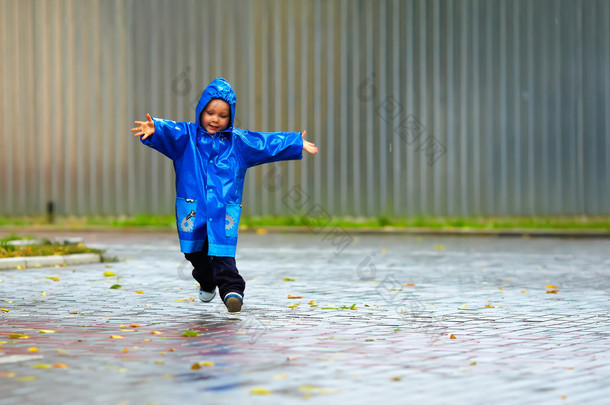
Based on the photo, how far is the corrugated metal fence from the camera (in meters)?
20.5

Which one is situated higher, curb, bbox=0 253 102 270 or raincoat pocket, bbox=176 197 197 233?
raincoat pocket, bbox=176 197 197 233

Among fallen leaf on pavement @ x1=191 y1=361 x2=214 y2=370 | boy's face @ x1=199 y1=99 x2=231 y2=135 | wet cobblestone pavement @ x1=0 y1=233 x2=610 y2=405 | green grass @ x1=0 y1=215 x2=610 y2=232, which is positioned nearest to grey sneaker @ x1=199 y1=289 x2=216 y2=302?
wet cobblestone pavement @ x1=0 y1=233 x2=610 y2=405

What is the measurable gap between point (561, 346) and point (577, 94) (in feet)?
49.1

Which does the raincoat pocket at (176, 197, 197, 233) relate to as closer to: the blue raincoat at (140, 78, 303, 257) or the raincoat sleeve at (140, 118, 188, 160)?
the blue raincoat at (140, 78, 303, 257)

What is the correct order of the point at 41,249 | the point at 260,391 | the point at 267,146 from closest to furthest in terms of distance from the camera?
the point at 260,391
the point at 267,146
the point at 41,249

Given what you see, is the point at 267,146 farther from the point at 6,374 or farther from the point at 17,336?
the point at 6,374

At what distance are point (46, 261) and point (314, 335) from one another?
20.8 ft

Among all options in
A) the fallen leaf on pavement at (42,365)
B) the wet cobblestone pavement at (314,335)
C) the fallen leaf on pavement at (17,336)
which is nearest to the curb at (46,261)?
the wet cobblestone pavement at (314,335)

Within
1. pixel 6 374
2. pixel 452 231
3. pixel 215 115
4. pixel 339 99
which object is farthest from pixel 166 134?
pixel 339 99

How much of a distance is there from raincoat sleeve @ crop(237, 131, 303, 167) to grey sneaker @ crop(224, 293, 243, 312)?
38.9 inches

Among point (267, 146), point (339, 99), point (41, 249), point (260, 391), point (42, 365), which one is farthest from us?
point (339, 99)

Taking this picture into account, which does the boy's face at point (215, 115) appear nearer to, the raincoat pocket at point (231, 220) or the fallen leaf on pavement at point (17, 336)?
the raincoat pocket at point (231, 220)

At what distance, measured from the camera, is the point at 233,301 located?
24.9 ft

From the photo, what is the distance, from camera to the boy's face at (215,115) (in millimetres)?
7691
